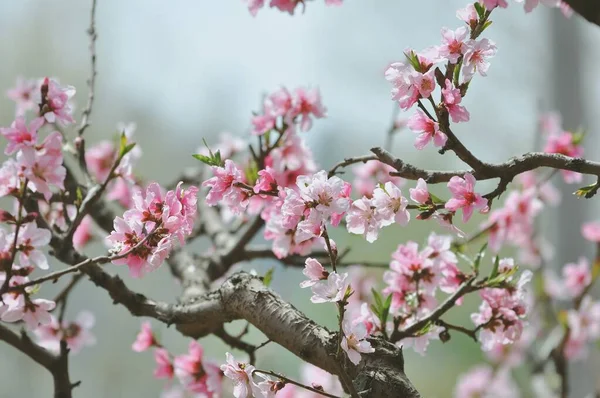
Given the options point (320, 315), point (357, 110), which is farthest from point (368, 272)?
point (357, 110)

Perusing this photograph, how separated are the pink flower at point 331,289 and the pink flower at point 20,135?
35cm

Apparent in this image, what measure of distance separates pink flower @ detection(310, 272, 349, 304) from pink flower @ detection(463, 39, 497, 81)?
0.23 meters

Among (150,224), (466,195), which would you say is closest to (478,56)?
(466,195)

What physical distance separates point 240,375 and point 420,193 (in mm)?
248

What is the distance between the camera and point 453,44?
0.63 metres

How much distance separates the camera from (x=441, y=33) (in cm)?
64

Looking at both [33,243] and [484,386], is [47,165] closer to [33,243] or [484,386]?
[33,243]

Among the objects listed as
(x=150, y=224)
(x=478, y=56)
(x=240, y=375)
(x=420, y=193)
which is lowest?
(x=240, y=375)

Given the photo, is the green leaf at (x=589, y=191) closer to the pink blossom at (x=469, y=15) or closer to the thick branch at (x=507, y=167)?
the thick branch at (x=507, y=167)

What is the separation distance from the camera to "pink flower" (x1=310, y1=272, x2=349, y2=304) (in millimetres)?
578

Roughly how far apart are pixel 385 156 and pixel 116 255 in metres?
0.28

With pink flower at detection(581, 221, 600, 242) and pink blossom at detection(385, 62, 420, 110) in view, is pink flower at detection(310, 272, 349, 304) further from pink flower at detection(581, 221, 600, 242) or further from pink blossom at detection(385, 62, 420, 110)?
pink flower at detection(581, 221, 600, 242)

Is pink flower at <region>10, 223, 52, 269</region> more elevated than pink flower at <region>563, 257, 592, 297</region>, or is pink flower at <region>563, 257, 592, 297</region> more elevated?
pink flower at <region>563, 257, 592, 297</region>

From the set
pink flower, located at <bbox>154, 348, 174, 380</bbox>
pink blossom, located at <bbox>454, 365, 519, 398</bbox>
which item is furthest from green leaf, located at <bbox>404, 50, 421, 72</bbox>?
pink blossom, located at <bbox>454, 365, 519, 398</bbox>
